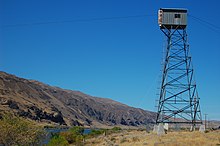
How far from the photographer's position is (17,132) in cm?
4094

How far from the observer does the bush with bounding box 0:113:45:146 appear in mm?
40062

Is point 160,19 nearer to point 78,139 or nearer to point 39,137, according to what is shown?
point 39,137

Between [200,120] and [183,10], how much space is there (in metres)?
16.4

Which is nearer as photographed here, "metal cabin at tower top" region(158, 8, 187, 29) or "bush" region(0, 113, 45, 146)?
"bush" region(0, 113, 45, 146)

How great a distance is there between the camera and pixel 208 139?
36.0m

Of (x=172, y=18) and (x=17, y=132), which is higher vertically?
(x=172, y=18)

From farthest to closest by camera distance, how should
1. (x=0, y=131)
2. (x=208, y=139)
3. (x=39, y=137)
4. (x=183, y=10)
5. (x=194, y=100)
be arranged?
(x=183, y=10) < (x=194, y=100) < (x=39, y=137) < (x=0, y=131) < (x=208, y=139)

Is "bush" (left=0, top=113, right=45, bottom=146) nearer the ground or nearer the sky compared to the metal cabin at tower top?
nearer the ground

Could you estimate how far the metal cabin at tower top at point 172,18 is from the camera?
50703mm

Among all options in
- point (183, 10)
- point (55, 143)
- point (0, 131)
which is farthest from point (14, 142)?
point (183, 10)

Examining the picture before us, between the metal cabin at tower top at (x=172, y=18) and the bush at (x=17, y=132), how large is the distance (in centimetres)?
2424

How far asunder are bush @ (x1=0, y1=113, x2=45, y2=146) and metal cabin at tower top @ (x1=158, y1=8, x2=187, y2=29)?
79.5 feet

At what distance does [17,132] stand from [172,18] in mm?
27617

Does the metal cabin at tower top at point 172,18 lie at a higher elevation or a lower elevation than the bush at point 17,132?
higher
